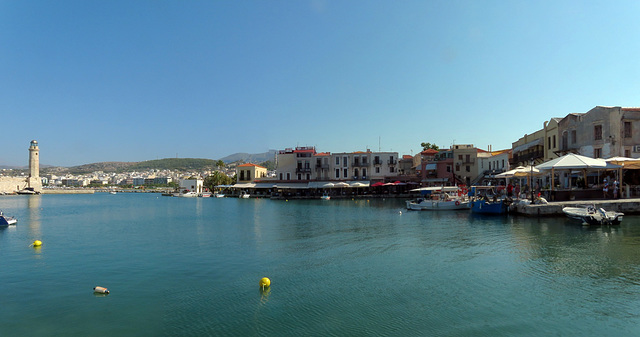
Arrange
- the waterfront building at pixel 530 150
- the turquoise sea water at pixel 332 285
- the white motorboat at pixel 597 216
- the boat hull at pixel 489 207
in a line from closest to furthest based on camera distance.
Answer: the turquoise sea water at pixel 332 285
the white motorboat at pixel 597 216
the boat hull at pixel 489 207
the waterfront building at pixel 530 150

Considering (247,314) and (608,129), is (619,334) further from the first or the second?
(608,129)

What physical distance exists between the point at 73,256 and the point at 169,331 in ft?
35.3

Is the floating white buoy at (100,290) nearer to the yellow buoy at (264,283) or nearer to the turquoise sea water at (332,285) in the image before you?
the turquoise sea water at (332,285)

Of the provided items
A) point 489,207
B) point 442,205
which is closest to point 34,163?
point 442,205

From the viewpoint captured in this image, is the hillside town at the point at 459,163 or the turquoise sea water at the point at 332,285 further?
the hillside town at the point at 459,163

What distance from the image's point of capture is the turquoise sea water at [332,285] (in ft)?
27.0

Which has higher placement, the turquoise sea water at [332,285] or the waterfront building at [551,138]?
the waterfront building at [551,138]

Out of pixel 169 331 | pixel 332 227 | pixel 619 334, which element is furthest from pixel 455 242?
pixel 169 331

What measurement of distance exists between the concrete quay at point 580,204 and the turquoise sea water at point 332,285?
17.6ft

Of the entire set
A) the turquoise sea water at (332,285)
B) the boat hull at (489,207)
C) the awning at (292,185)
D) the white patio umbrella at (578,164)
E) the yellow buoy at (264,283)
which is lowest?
the turquoise sea water at (332,285)

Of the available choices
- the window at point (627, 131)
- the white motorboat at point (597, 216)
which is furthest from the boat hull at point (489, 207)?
the window at point (627, 131)

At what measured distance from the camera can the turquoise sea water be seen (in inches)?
324

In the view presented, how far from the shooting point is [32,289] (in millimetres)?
11211

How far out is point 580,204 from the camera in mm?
25453
